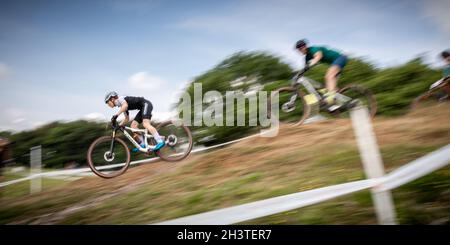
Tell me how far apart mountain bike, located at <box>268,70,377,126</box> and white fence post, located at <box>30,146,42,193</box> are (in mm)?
3555

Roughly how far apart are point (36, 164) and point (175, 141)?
6.76ft

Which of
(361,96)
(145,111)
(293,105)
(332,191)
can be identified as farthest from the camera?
(293,105)

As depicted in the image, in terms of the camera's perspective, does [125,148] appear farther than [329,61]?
Yes

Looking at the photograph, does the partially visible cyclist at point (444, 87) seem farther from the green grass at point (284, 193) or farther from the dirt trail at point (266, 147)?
the green grass at point (284, 193)

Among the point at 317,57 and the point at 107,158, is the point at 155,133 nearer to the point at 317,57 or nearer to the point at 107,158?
the point at 107,158

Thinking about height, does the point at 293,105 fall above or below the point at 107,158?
above

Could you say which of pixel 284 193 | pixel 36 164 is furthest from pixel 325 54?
pixel 36 164

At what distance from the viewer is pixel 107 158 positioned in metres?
4.41

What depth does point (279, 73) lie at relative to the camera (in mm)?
5309

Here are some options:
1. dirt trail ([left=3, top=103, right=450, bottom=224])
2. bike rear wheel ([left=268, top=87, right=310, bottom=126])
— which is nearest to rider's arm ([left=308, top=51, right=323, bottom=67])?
bike rear wheel ([left=268, top=87, right=310, bottom=126])

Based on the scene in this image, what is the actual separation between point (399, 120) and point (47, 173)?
5326 millimetres

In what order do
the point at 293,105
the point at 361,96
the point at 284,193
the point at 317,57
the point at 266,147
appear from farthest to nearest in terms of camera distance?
the point at 293,105
the point at 361,96
the point at 266,147
the point at 317,57
the point at 284,193
